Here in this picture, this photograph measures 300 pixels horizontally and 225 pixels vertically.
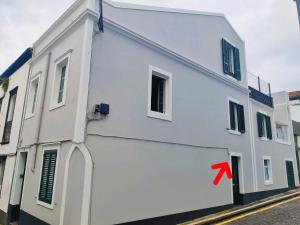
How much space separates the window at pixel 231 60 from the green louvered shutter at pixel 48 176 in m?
8.75

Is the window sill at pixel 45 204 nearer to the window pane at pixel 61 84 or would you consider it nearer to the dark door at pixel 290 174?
the window pane at pixel 61 84

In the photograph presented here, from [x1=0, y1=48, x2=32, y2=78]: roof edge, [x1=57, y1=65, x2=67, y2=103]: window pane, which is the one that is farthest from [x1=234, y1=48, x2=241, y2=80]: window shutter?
[x1=0, y1=48, x2=32, y2=78]: roof edge

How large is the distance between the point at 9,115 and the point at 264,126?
1408 cm

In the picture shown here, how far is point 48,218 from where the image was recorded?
20.3ft

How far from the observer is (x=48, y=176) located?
669cm

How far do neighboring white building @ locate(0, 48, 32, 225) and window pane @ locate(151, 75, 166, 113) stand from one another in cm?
551

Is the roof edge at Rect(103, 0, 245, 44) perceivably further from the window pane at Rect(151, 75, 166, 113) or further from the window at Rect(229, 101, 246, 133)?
the window at Rect(229, 101, 246, 133)

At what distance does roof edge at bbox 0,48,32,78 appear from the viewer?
998cm

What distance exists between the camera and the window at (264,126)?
1326cm

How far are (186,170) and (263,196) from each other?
6811mm

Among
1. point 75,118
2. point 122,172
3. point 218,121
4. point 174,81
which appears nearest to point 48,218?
point 122,172

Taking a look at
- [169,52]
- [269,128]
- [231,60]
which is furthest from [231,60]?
[169,52]

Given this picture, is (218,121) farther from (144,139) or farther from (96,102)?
(96,102)

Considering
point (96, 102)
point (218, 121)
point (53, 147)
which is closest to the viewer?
point (96, 102)
